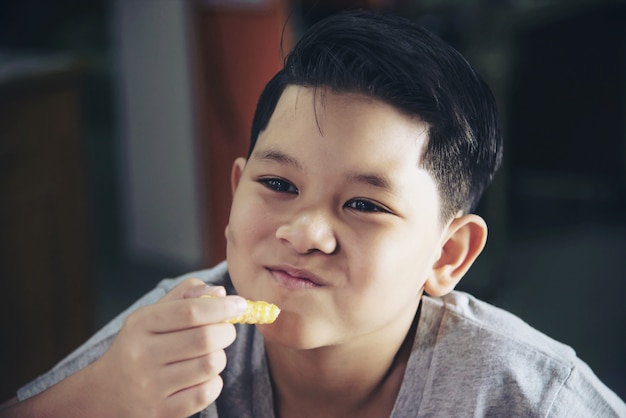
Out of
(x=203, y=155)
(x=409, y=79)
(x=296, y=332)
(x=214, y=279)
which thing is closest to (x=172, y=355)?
(x=296, y=332)

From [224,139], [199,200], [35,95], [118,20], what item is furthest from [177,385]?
[118,20]

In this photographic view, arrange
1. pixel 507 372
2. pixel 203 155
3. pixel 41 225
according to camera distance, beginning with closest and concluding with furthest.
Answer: pixel 507 372, pixel 41 225, pixel 203 155

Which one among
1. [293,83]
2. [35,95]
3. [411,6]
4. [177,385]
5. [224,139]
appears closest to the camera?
[177,385]

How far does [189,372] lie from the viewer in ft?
2.21

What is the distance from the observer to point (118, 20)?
248 centimetres

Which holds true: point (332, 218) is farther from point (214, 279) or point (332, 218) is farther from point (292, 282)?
point (214, 279)

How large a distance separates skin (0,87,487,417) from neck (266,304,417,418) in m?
0.11

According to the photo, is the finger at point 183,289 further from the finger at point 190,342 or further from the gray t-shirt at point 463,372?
the gray t-shirt at point 463,372

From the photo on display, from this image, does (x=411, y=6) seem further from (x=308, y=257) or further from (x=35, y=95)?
(x=308, y=257)

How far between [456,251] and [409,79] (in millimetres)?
215

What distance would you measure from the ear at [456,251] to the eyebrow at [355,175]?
143 millimetres

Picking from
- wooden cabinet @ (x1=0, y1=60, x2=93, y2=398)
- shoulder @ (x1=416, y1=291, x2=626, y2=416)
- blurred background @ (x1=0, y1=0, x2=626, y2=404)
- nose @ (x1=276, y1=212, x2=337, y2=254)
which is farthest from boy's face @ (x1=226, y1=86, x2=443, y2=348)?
wooden cabinet @ (x1=0, y1=60, x2=93, y2=398)

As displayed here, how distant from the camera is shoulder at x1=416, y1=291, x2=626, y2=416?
2.69ft

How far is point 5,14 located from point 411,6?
1.21m
